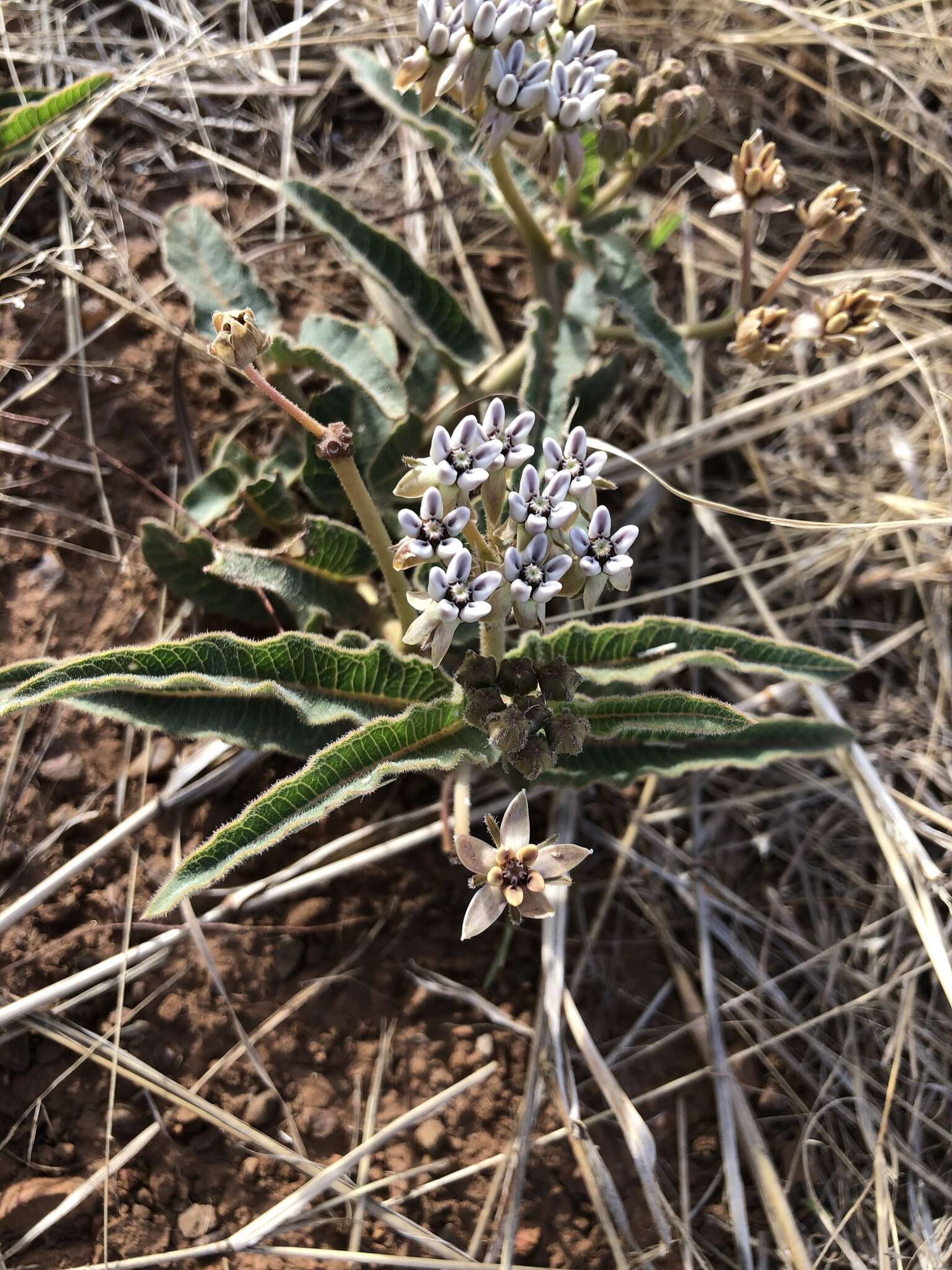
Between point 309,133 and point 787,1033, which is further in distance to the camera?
point 309,133

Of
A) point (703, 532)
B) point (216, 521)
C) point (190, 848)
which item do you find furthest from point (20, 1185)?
point (703, 532)

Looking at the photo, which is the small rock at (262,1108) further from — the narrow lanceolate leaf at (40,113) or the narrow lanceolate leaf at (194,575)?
the narrow lanceolate leaf at (40,113)

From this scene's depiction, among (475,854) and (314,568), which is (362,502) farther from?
(475,854)

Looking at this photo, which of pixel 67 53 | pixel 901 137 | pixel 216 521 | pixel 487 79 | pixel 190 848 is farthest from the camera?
pixel 901 137

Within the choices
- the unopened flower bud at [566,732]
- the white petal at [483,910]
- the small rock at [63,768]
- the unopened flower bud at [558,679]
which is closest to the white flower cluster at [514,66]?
the unopened flower bud at [558,679]

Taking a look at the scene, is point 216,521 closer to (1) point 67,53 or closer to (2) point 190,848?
(2) point 190,848

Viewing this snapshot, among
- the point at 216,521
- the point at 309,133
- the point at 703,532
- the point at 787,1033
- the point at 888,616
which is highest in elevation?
the point at 309,133

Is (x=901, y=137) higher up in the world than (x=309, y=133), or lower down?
lower down
